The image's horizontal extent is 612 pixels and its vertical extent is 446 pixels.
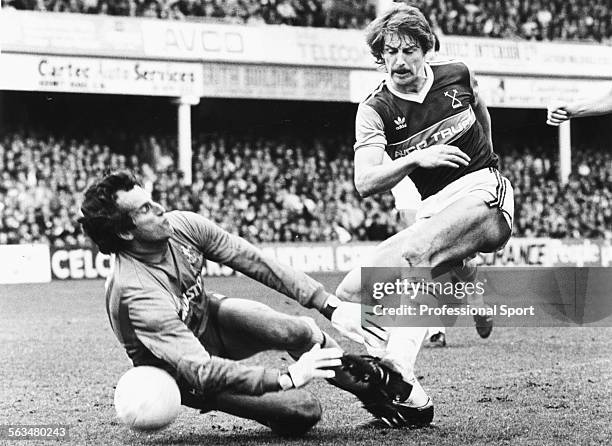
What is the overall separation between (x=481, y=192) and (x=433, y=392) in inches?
57.4

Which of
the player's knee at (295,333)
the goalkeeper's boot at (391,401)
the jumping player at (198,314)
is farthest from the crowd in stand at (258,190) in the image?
the goalkeeper's boot at (391,401)

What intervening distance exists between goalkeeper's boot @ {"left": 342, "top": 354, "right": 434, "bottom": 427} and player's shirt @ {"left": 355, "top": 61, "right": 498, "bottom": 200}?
1199 millimetres

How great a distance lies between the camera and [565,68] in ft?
82.9

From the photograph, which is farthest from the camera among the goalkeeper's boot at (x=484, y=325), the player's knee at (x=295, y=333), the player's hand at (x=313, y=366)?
the goalkeeper's boot at (x=484, y=325)

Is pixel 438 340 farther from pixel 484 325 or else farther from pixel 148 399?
pixel 148 399

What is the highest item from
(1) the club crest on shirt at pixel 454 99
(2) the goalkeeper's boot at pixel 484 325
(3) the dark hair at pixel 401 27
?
(3) the dark hair at pixel 401 27

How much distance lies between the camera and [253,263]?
4.66m

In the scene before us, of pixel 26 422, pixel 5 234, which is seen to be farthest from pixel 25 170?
pixel 26 422

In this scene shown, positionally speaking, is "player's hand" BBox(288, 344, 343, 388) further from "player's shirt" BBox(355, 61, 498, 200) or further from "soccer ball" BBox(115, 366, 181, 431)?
"player's shirt" BBox(355, 61, 498, 200)

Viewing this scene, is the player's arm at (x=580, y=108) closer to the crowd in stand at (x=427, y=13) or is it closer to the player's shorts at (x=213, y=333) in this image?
the player's shorts at (x=213, y=333)

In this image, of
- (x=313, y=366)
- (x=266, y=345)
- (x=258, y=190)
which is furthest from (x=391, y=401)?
(x=258, y=190)

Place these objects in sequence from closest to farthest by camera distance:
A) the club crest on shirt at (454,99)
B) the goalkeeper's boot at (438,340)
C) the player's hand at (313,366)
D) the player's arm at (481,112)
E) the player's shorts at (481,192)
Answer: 1. the player's hand at (313,366)
2. the player's shorts at (481,192)
3. the club crest on shirt at (454,99)
4. the player's arm at (481,112)
5. the goalkeeper's boot at (438,340)

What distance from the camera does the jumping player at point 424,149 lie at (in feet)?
16.6

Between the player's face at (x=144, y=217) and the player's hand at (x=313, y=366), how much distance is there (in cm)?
86
